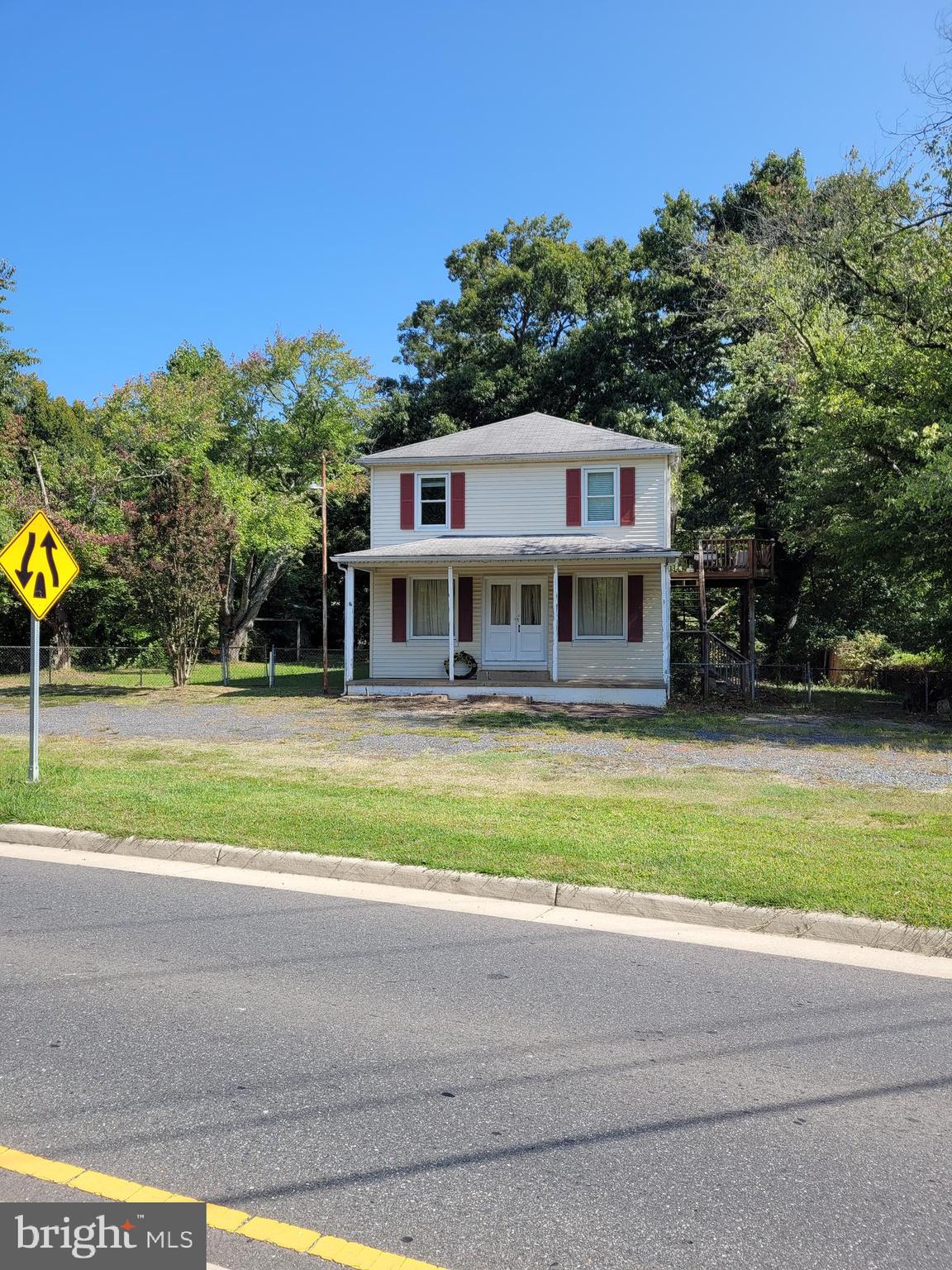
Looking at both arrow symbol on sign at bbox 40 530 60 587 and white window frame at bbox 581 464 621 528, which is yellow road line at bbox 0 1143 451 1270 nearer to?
arrow symbol on sign at bbox 40 530 60 587

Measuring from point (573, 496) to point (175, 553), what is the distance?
10.0m

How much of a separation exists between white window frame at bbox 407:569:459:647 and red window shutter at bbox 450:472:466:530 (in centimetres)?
145

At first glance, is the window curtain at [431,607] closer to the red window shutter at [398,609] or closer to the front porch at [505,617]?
the front porch at [505,617]

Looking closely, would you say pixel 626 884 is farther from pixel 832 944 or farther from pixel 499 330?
pixel 499 330

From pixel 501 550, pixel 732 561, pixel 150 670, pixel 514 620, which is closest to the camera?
pixel 501 550

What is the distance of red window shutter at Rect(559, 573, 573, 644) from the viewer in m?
24.6

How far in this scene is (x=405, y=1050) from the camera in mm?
4273

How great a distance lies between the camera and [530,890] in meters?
6.72

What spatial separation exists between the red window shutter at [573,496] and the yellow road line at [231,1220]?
2224cm

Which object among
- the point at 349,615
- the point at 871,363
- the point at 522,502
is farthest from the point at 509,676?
the point at 871,363

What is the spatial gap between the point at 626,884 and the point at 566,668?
18.0 m

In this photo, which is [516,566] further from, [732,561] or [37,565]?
[37,565]

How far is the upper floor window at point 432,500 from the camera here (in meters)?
25.6

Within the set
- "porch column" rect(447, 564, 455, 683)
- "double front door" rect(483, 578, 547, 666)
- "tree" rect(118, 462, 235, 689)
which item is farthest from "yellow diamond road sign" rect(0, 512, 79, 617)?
"double front door" rect(483, 578, 547, 666)
